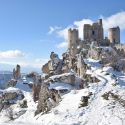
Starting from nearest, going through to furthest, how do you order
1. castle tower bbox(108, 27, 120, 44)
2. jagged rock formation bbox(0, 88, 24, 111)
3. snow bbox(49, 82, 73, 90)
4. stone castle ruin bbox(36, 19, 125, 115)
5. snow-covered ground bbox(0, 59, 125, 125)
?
snow-covered ground bbox(0, 59, 125, 125) < stone castle ruin bbox(36, 19, 125, 115) < snow bbox(49, 82, 73, 90) < jagged rock formation bbox(0, 88, 24, 111) < castle tower bbox(108, 27, 120, 44)

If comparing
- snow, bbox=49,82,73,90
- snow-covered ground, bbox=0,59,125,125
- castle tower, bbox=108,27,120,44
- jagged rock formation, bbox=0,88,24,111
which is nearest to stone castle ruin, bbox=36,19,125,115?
castle tower, bbox=108,27,120,44

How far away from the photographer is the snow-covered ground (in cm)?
5075

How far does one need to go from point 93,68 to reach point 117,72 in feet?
19.2

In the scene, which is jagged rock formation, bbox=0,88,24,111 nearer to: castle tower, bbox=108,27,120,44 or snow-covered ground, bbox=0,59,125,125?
snow-covered ground, bbox=0,59,125,125

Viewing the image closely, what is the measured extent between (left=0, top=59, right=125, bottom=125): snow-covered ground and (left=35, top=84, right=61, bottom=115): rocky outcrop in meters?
1.72

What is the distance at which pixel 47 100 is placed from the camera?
69.7 meters

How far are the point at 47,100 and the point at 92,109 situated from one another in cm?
1581

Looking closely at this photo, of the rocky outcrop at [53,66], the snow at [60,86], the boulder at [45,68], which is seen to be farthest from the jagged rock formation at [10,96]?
the boulder at [45,68]

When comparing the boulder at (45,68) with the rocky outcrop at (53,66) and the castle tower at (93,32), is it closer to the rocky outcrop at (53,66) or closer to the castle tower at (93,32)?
the rocky outcrop at (53,66)

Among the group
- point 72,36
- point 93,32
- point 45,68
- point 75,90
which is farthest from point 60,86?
point 93,32

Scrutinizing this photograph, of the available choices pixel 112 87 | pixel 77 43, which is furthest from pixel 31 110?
pixel 77 43

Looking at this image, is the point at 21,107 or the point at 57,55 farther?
the point at 57,55

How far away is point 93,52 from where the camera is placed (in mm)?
92375

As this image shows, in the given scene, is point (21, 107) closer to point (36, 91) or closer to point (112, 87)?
point (36, 91)
